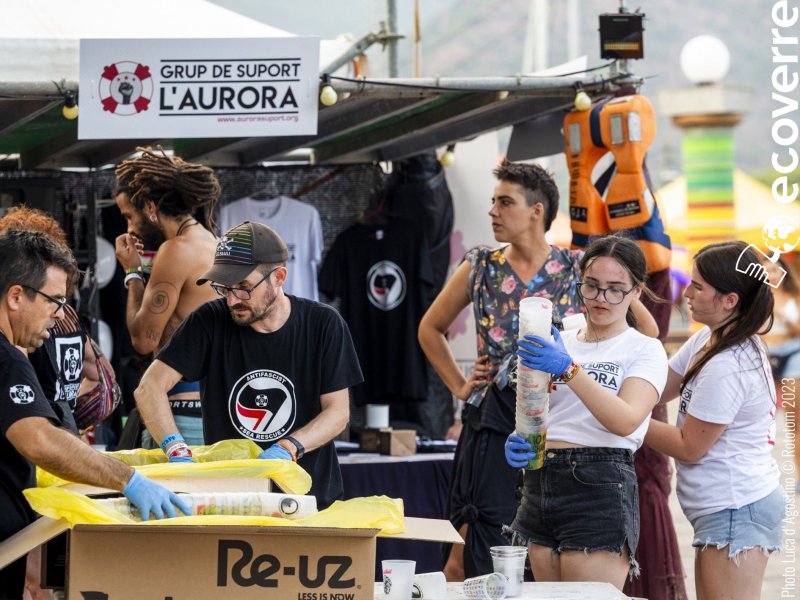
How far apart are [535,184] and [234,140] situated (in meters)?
2.39

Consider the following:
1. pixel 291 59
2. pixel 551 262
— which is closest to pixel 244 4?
pixel 291 59

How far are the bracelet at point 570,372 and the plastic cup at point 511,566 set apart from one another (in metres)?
0.54

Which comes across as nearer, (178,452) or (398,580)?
(398,580)

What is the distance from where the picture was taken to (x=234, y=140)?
670 centimetres

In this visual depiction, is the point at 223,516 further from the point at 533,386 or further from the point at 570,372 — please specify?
the point at 570,372

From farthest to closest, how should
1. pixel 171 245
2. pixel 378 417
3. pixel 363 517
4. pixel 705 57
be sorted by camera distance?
1. pixel 705 57
2. pixel 378 417
3. pixel 171 245
4. pixel 363 517

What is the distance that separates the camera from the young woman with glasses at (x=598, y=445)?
3.48 metres

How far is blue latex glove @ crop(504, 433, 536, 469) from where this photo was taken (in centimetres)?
340

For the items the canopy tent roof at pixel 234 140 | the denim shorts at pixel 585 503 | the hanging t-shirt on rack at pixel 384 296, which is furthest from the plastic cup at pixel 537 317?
the hanging t-shirt on rack at pixel 384 296

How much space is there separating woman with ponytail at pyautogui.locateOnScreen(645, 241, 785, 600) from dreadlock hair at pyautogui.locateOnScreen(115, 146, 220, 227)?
1.99m

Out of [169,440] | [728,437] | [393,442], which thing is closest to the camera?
[169,440]

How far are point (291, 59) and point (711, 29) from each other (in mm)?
148934

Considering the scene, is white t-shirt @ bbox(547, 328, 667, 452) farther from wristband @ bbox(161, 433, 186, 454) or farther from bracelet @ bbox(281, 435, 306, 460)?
wristband @ bbox(161, 433, 186, 454)

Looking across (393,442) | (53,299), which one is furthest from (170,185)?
(393,442)
